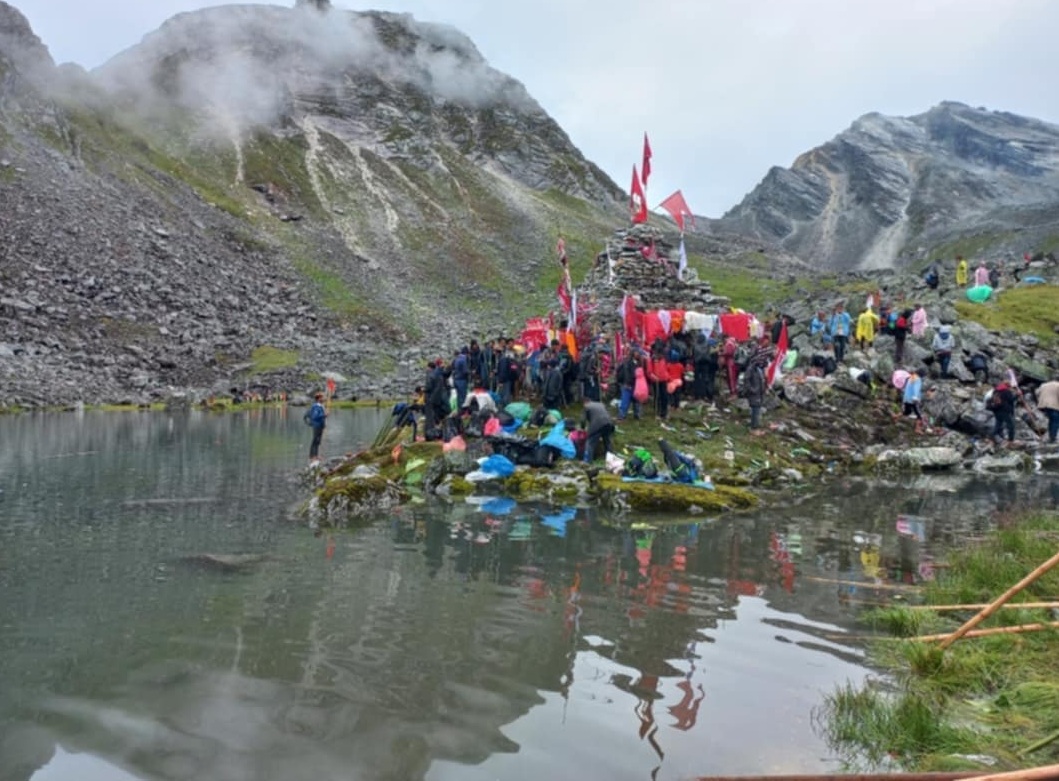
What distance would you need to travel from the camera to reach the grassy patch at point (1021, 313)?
111 feet

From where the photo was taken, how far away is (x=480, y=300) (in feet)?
315

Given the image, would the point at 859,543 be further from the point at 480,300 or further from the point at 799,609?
the point at 480,300

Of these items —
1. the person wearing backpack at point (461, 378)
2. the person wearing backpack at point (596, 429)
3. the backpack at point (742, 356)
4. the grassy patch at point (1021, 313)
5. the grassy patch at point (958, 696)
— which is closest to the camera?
the grassy patch at point (958, 696)

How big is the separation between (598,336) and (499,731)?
20.5 metres

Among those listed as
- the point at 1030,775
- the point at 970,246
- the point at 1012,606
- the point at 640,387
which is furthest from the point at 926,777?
the point at 970,246

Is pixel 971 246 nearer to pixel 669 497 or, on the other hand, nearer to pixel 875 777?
pixel 669 497

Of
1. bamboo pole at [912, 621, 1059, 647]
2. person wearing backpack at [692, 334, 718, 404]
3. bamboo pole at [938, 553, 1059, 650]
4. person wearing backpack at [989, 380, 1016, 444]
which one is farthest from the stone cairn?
bamboo pole at [938, 553, 1059, 650]

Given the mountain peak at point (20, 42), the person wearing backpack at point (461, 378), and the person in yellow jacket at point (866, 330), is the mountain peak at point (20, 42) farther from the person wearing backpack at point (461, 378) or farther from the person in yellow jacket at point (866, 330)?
the person in yellow jacket at point (866, 330)

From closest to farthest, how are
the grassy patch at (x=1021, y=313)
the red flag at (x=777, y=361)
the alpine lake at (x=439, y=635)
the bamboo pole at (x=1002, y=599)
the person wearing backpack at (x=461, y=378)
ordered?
the bamboo pole at (x=1002, y=599), the alpine lake at (x=439, y=635), the person wearing backpack at (x=461, y=378), the red flag at (x=777, y=361), the grassy patch at (x=1021, y=313)

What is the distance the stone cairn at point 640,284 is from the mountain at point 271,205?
34271 mm

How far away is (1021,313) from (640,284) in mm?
18381

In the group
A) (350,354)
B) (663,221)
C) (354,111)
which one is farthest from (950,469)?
(354,111)

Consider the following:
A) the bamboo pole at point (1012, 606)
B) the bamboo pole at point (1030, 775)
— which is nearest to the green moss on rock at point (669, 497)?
the bamboo pole at point (1012, 606)

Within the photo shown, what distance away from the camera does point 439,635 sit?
862cm
